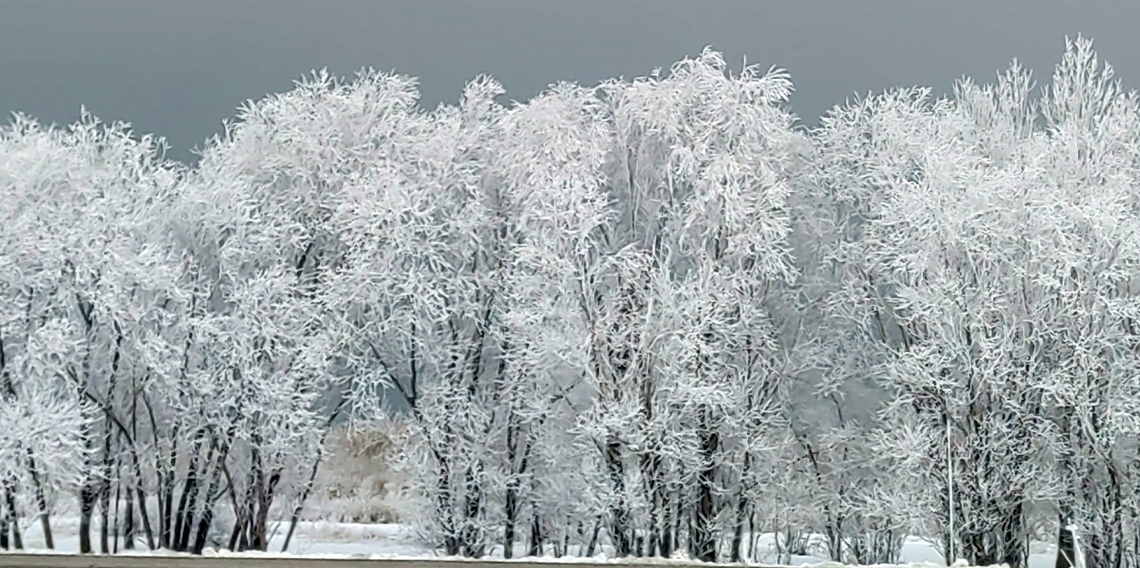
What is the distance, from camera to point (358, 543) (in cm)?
2780

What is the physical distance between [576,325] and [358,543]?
768 cm

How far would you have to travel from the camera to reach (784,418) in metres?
27.2

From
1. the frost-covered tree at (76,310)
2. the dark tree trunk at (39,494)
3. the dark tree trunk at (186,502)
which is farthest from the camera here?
the dark tree trunk at (186,502)

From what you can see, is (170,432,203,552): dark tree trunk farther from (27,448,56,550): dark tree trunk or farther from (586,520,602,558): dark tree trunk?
(586,520,602,558): dark tree trunk

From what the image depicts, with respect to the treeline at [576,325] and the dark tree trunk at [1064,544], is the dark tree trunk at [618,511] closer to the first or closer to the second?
the treeline at [576,325]

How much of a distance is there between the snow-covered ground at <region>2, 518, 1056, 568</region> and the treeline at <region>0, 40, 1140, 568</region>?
2.05 ft

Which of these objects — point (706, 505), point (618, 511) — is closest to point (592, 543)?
point (618, 511)

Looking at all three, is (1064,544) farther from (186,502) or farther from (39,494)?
(39,494)

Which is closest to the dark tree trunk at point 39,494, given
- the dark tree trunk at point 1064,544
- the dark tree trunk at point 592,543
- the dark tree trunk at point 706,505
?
the dark tree trunk at point 592,543

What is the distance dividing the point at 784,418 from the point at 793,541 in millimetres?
2942

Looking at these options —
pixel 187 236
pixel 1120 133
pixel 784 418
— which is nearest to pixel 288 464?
pixel 187 236

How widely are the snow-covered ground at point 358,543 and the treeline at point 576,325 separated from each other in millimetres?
626

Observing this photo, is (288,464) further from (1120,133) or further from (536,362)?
(1120,133)

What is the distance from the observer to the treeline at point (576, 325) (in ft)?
79.3
